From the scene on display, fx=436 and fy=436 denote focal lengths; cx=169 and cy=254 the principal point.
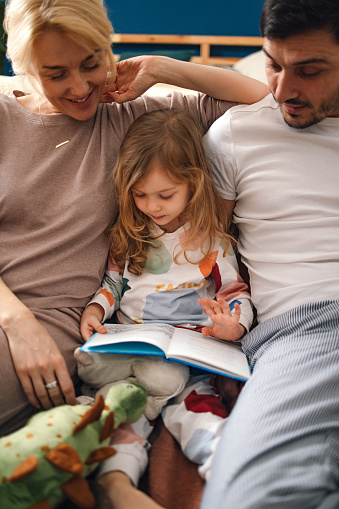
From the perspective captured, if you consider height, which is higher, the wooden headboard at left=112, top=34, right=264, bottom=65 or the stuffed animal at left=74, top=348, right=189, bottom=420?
the wooden headboard at left=112, top=34, right=264, bottom=65

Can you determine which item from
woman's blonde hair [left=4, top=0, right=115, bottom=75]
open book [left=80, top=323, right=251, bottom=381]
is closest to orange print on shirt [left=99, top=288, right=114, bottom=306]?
open book [left=80, top=323, right=251, bottom=381]

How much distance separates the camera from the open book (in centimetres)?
92

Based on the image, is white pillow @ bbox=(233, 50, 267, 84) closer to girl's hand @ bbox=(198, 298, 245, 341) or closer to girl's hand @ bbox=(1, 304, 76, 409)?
girl's hand @ bbox=(198, 298, 245, 341)

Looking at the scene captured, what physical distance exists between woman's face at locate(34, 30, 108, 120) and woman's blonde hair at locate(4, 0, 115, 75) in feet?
0.05

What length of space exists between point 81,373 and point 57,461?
0.37m

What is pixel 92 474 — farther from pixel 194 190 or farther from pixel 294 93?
pixel 294 93

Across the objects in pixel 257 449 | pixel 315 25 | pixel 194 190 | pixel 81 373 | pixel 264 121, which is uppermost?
pixel 315 25

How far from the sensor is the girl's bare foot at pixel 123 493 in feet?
2.35

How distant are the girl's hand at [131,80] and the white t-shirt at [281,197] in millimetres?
251

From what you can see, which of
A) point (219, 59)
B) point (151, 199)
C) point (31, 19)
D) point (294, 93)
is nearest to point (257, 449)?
point (151, 199)

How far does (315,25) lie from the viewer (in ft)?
3.16

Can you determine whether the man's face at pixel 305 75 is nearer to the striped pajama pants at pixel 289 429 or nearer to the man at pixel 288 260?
the man at pixel 288 260

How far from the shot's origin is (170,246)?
1229mm

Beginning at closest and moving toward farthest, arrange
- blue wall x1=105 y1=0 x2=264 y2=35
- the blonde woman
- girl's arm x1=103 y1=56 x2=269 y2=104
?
the blonde woman → girl's arm x1=103 y1=56 x2=269 y2=104 → blue wall x1=105 y1=0 x2=264 y2=35
